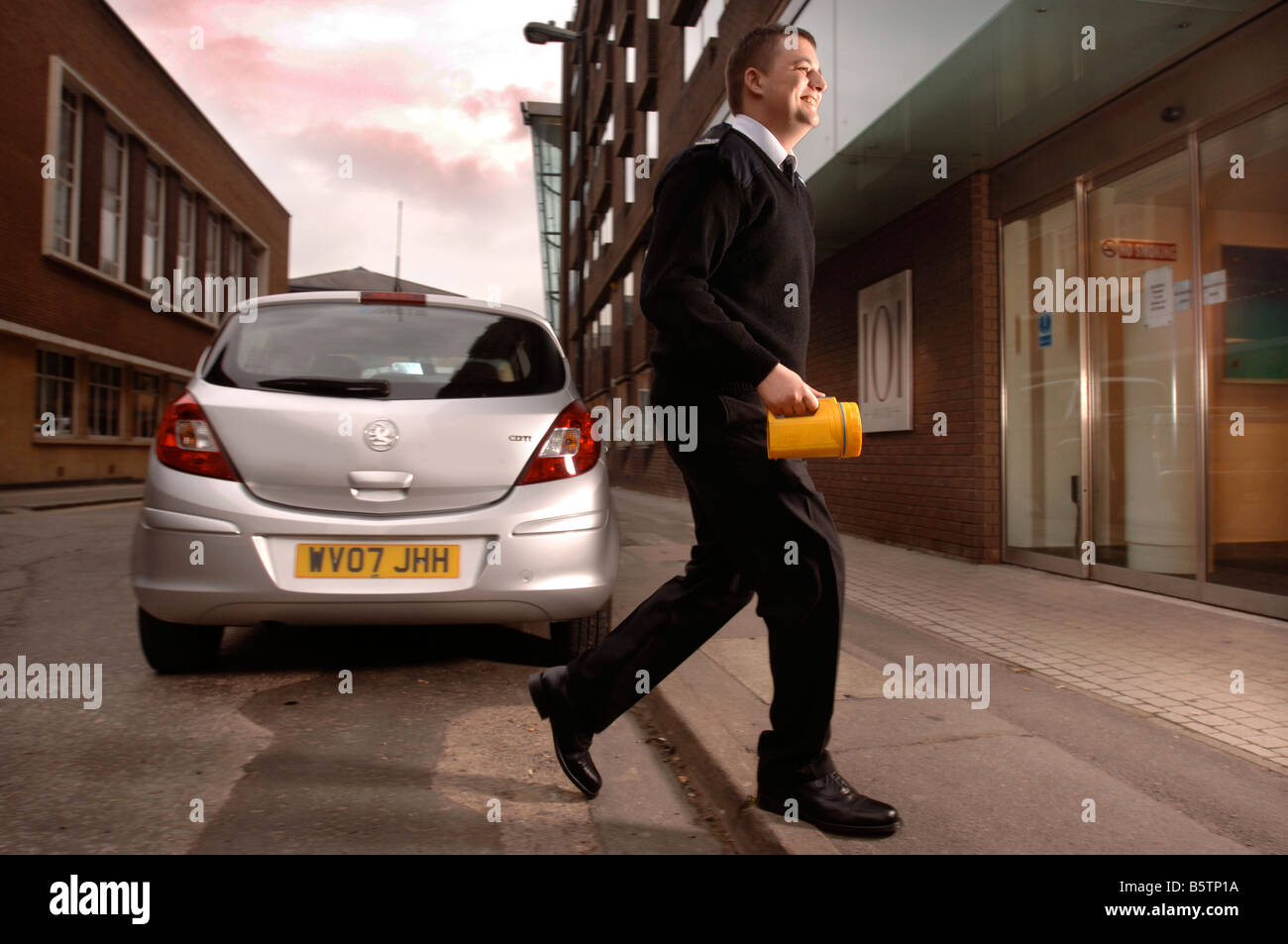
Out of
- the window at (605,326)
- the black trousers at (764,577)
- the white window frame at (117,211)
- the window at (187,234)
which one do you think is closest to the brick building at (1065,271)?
the black trousers at (764,577)

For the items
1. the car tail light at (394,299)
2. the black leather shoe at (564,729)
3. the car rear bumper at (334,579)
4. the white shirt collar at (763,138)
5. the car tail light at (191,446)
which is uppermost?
the white shirt collar at (763,138)

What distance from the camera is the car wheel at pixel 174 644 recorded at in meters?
3.64

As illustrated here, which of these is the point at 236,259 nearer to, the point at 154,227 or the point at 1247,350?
the point at 154,227

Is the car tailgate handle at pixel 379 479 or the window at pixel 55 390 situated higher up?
the window at pixel 55 390

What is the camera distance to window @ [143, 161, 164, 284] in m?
23.5

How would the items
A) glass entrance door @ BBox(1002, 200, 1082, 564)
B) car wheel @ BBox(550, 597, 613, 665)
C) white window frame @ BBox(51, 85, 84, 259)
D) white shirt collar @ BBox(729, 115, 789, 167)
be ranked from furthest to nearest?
white window frame @ BBox(51, 85, 84, 259) < glass entrance door @ BBox(1002, 200, 1082, 564) < car wheel @ BBox(550, 597, 613, 665) < white shirt collar @ BBox(729, 115, 789, 167)

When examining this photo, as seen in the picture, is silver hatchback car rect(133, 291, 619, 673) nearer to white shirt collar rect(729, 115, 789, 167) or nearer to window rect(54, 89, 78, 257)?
white shirt collar rect(729, 115, 789, 167)

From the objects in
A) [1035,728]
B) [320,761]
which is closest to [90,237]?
[320,761]

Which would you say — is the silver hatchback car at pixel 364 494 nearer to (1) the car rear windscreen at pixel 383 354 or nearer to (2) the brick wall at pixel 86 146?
(1) the car rear windscreen at pixel 383 354

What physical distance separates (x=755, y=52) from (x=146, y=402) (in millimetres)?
26022

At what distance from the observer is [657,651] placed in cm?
227

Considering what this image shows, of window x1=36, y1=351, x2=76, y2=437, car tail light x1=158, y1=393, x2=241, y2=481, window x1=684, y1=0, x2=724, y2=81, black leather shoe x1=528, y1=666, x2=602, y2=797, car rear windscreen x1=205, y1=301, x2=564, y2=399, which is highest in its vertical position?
window x1=684, y1=0, x2=724, y2=81

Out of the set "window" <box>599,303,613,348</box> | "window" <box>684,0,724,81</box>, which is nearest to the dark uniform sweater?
"window" <box>684,0,724,81</box>

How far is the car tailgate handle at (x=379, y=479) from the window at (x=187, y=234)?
1048 inches
